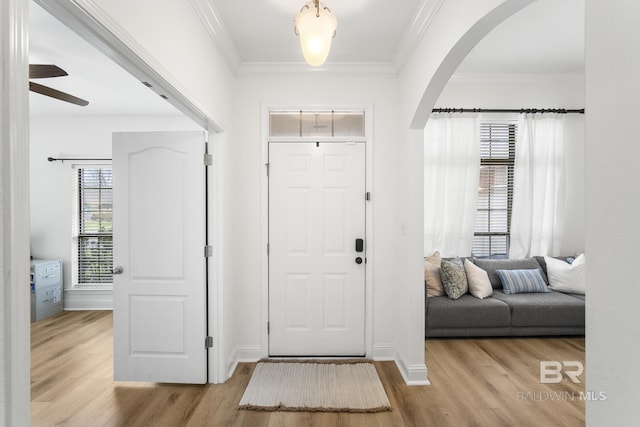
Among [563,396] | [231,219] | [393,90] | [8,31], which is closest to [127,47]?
[8,31]

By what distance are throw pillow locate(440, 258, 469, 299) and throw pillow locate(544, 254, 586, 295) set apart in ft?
3.50

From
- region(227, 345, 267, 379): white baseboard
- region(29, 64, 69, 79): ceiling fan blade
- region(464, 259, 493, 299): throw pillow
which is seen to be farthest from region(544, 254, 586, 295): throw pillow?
region(29, 64, 69, 79): ceiling fan blade

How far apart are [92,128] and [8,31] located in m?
4.69

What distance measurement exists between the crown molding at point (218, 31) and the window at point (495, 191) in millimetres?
3115

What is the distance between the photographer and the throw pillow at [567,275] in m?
3.80

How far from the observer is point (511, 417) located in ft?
7.46

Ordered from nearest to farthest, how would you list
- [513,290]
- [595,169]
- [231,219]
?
[595,169], [231,219], [513,290]

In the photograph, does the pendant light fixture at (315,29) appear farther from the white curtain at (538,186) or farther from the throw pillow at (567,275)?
the throw pillow at (567,275)

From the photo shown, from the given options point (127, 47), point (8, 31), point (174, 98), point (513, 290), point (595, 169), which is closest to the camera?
point (8, 31)

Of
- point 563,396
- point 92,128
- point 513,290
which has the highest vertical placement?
point 92,128

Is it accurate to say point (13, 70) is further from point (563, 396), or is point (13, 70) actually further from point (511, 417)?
point (563, 396)

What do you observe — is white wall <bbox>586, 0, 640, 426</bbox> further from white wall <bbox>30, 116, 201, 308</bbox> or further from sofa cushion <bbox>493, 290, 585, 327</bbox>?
white wall <bbox>30, 116, 201, 308</bbox>

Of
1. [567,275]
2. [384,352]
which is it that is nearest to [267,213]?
[384,352]

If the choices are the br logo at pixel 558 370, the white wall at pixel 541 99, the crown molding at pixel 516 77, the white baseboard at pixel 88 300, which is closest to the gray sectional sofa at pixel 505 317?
the br logo at pixel 558 370
